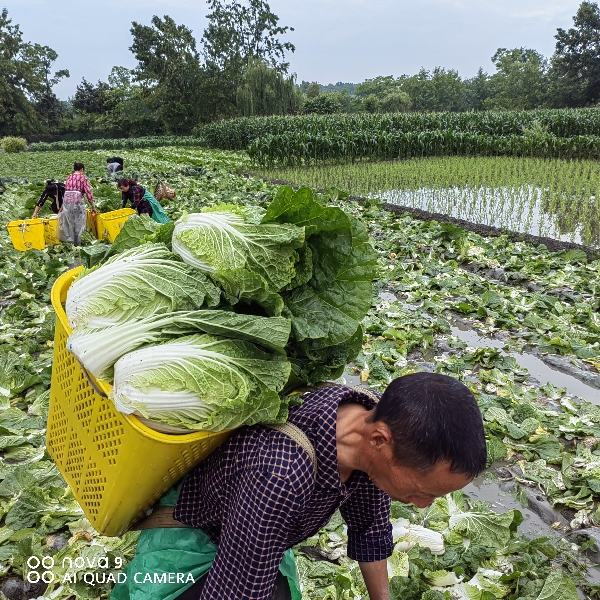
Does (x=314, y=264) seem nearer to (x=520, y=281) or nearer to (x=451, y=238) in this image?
(x=520, y=281)

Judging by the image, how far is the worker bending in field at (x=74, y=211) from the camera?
7.59 meters

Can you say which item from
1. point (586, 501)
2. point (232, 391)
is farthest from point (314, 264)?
point (586, 501)

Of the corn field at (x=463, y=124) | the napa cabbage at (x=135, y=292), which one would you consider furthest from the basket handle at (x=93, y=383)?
the corn field at (x=463, y=124)

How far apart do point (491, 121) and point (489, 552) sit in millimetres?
21458

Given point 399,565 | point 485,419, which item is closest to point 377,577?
point 399,565

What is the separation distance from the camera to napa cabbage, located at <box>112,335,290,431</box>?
1.23m

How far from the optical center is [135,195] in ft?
23.8

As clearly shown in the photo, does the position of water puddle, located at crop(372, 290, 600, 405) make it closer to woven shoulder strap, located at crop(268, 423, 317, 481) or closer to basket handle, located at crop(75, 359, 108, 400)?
woven shoulder strap, located at crop(268, 423, 317, 481)

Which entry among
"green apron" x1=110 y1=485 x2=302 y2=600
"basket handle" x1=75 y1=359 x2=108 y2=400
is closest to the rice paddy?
"green apron" x1=110 y1=485 x2=302 y2=600

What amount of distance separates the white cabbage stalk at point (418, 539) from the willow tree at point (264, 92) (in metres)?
43.4

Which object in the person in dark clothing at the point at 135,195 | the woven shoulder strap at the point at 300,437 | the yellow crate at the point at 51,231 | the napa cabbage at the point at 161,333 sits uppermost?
the napa cabbage at the point at 161,333

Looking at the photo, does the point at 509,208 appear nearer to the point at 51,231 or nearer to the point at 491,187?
the point at 491,187

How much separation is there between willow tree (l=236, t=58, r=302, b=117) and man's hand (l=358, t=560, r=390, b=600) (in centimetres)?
4403

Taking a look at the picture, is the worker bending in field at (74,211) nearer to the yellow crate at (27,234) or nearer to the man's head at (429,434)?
the yellow crate at (27,234)
